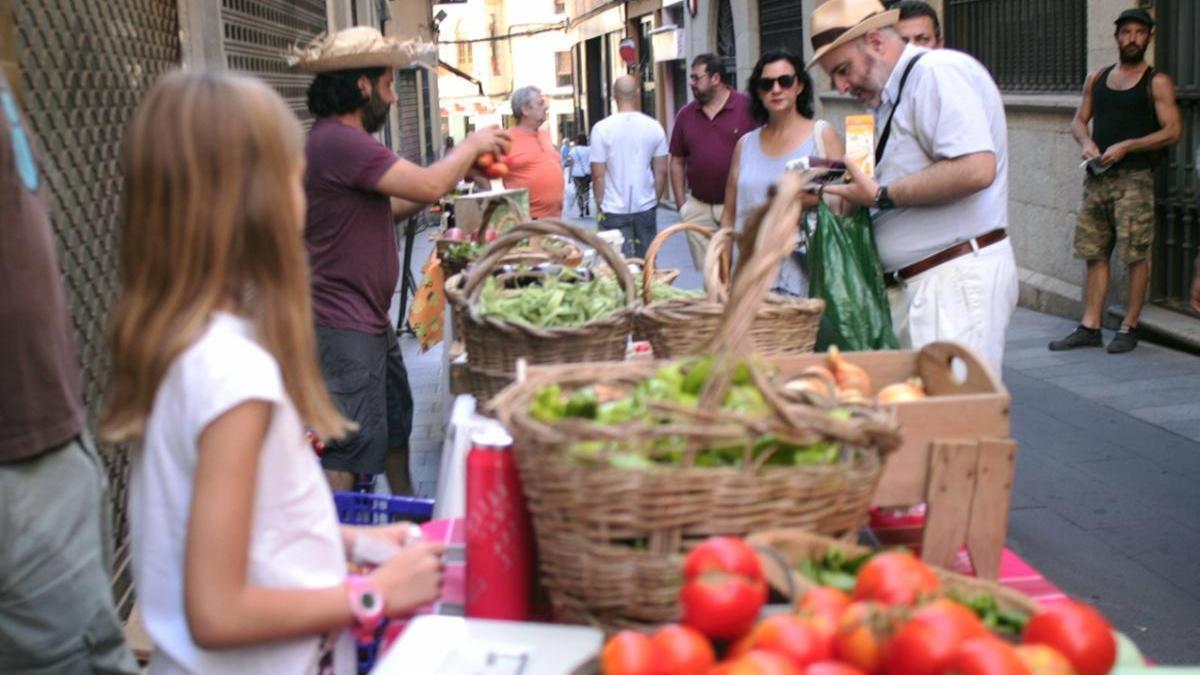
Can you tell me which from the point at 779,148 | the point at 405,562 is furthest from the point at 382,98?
the point at 405,562

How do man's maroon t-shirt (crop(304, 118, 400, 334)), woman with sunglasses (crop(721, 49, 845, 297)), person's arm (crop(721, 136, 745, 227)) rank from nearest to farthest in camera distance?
1. man's maroon t-shirt (crop(304, 118, 400, 334))
2. woman with sunglasses (crop(721, 49, 845, 297))
3. person's arm (crop(721, 136, 745, 227))

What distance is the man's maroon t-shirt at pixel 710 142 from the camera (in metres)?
8.56

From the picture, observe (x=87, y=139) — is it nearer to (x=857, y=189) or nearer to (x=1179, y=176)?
(x=857, y=189)

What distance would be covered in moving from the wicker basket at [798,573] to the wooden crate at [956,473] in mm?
570

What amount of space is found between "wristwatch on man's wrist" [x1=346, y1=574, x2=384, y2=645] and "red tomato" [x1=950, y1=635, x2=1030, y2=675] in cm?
87

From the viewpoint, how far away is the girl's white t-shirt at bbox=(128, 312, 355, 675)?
6.37 feet

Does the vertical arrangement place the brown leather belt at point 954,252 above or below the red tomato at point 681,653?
above

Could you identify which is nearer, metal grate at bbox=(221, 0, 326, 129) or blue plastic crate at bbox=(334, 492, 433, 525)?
blue plastic crate at bbox=(334, 492, 433, 525)

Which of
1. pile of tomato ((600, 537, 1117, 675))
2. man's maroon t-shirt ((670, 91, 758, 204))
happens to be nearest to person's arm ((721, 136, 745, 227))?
man's maroon t-shirt ((670, 91, 758, 204))

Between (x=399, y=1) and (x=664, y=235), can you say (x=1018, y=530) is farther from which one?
(x=399, y=1)

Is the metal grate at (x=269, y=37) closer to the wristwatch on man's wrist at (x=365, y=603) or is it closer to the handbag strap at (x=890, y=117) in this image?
the handbag strap at (x=890, y=117)

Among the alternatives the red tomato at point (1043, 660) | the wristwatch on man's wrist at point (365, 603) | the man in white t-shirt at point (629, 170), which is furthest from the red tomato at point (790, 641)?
the man in white t-shirt at point (629, 170)

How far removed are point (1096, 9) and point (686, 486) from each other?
8478mm

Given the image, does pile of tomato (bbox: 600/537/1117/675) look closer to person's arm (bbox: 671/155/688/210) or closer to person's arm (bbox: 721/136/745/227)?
person's arm (bbox: 721/136/745/227)
